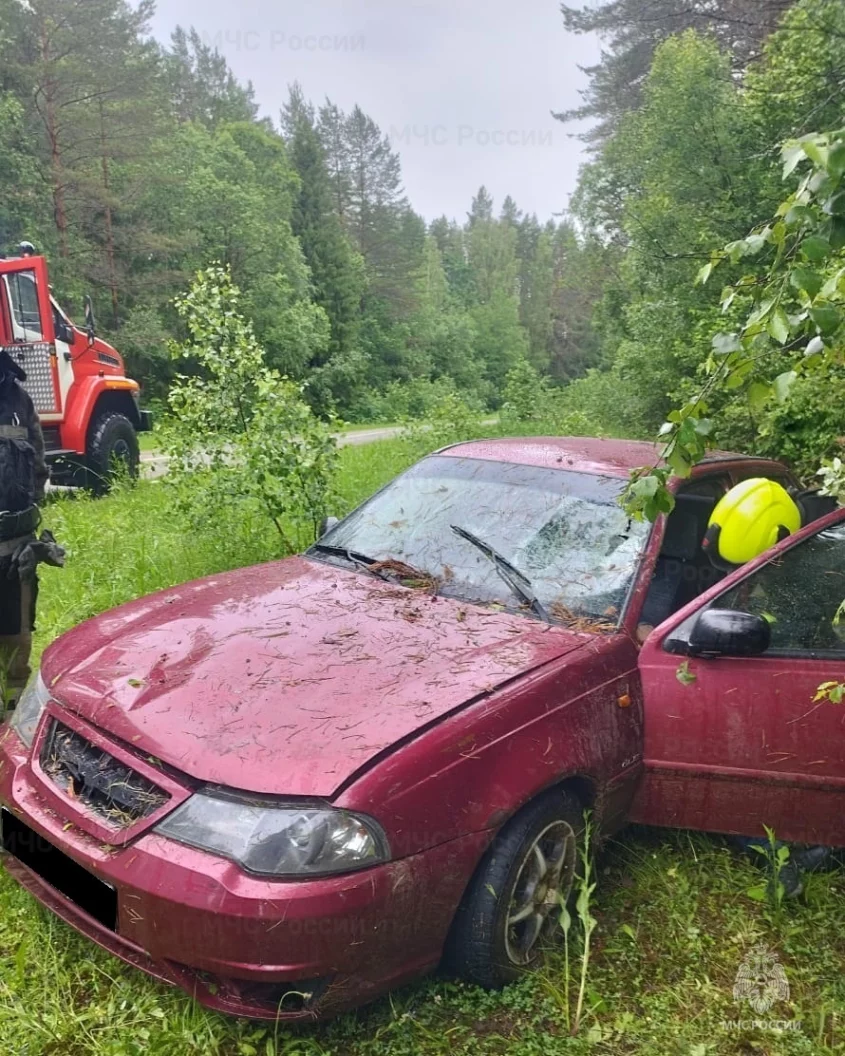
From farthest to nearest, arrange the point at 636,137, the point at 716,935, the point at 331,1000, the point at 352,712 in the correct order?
the point at 636,137 → the point at 716,935 → the point at 352,712 → the point at 331,1000

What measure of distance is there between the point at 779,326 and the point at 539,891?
1.67 meters

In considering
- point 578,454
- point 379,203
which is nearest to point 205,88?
point 379,203

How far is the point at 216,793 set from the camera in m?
1.95

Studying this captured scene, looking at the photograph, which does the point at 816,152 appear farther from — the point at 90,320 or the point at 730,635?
the point at 90,320

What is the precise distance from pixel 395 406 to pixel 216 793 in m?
34.7

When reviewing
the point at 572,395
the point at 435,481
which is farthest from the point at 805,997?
the point at 572,395

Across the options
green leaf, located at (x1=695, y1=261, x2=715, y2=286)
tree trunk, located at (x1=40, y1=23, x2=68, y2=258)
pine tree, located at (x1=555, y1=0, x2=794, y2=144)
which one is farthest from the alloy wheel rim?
tree trunk, located at (x1=40, y1=23, x2=68, y2=258)

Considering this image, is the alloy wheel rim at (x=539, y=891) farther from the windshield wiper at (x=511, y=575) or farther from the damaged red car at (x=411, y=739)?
the windshield wiper at (x=511, y=575)

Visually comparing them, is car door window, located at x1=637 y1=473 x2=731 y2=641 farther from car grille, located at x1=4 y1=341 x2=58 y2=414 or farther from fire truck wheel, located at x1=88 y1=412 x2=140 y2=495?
car grille, located at x1=4 y1=341 x2=58 y2=414

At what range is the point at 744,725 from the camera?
2.59 metres

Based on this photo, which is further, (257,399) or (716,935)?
(257,399)

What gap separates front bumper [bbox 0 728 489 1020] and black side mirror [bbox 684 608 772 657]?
3.28ft

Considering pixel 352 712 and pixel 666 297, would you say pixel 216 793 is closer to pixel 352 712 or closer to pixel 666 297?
pixel 352 712

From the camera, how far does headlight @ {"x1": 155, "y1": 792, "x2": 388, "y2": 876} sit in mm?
1853
